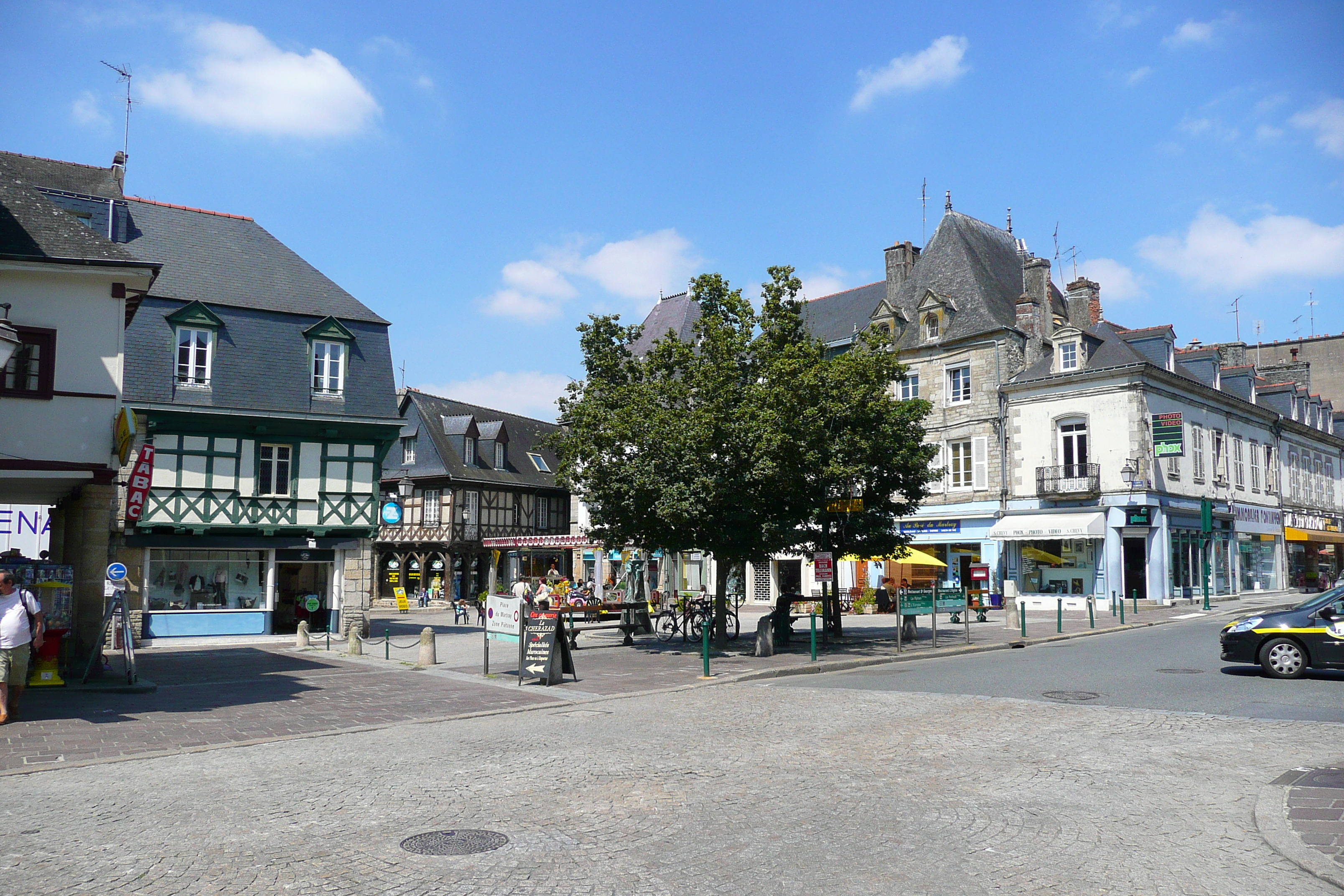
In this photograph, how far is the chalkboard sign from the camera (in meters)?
15.0

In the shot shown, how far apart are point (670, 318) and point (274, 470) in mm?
29384

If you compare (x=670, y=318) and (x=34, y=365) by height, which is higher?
(x=670, y=318)

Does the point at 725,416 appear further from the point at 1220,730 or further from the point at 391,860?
the point at 391,860

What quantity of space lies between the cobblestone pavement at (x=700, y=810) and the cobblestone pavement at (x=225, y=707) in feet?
2.84

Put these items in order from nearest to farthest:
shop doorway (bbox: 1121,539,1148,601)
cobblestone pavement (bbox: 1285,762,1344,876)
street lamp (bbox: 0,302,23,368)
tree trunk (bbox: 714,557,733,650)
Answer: cobblestone pavement (bbox: 1285,762,1344,876) → street lamp (bbox: 0,302,23,368) → tree trunk (bbox: 714,557,733,650) → shop doorway (bbox: 1121,539,1148,601)

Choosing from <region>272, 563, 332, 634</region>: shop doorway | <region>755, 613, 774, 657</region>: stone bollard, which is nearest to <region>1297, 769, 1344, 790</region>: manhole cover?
<region>755, 613, 774, 657</region>: stone bollard

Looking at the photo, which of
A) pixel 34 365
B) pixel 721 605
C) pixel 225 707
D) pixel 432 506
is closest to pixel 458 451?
pixel 432 506

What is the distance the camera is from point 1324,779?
7504mm

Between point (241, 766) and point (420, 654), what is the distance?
10.5 metres

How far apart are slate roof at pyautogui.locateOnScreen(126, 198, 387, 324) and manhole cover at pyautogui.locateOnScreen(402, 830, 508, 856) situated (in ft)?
72.6

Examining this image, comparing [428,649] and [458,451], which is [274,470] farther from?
[458,451]

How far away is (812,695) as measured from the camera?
13.4 m

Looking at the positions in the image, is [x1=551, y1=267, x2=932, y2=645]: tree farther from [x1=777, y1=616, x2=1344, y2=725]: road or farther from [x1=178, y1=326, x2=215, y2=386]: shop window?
[x1=178, y1=326, x2=215, y2=386]: shop window

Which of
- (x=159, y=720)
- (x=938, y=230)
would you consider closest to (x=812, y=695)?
(x=159, y=720)
